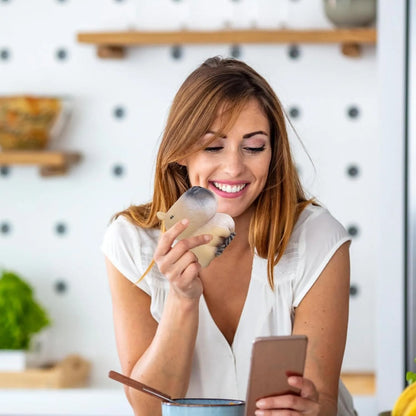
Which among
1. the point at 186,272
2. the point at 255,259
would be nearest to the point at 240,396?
the point at 255,259

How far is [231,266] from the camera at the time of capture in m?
1.57

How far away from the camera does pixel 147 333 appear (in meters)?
1.46

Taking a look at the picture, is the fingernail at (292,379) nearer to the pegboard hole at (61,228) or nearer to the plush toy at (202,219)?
the plush toy at (202,219)

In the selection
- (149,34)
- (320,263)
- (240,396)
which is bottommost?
(240,396)

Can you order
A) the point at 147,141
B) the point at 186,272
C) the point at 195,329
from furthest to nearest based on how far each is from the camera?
the point at 147,141, the point at 195,329, the point at 186,272

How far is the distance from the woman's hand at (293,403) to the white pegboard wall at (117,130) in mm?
1866

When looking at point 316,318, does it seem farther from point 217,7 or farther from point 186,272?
point 217,7

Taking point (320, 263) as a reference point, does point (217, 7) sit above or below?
above

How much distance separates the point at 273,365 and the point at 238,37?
193 centimetres

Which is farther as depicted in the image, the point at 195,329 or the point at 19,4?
the point at 19,4

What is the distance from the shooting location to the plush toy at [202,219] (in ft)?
3.80

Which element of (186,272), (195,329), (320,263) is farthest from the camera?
(320,263)

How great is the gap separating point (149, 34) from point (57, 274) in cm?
93

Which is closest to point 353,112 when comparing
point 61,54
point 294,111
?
point 294,111
